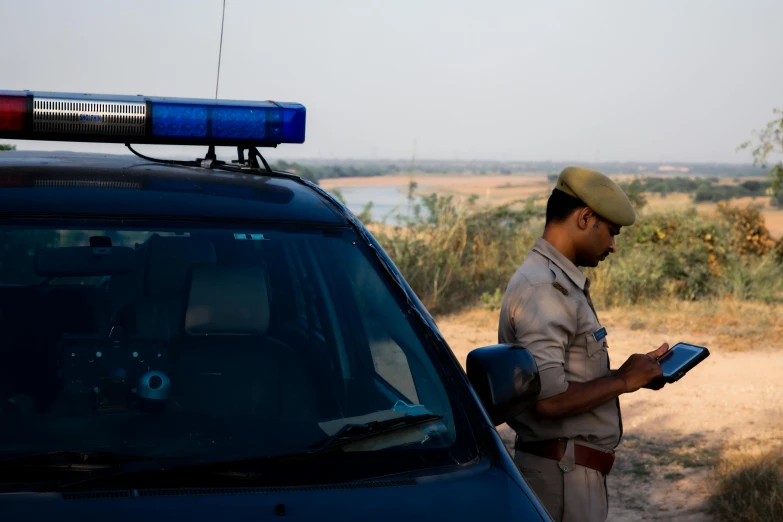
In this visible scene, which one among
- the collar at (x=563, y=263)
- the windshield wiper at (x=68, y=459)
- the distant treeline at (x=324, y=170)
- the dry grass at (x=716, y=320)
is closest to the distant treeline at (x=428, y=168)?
the distant treeline at (x=324, y=170)

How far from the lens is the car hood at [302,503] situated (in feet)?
5.27

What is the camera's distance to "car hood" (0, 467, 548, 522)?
1.61 m

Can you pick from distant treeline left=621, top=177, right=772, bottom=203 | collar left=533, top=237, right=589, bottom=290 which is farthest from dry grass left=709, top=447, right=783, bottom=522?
distant treeline left=621, top=177, right=772, bottom=203

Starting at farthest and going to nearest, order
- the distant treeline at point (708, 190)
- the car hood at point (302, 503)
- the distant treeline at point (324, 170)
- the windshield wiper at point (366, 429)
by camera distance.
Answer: the distant treeline at point (708, 190) < the distant treeline at point (324, 170) < the windshield wiper at point (366, 429) < the car hood at point (302, 503)

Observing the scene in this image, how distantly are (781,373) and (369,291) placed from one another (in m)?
5.77

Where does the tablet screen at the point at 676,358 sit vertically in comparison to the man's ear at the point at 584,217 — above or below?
below

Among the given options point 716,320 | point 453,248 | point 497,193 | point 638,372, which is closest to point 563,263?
point 638,372

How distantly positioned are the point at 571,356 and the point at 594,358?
6 cm

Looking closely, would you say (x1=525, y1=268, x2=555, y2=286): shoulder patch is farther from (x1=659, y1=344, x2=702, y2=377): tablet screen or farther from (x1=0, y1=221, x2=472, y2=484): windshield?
(x1=0, y1=221, x2=472, y2=484): windshield

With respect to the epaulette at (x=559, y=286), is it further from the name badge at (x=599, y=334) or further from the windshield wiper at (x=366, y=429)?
the windshield wiper at (x=366, y=429)

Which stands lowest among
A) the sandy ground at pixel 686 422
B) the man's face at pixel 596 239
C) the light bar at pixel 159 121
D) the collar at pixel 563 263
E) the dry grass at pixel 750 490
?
the sandy ground at pixel 686 422

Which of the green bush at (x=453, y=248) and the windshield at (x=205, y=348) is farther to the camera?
the green bush at (x=453, y=248)

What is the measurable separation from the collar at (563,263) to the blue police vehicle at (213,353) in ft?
1.83

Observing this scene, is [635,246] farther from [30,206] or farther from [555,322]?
[30,206]
